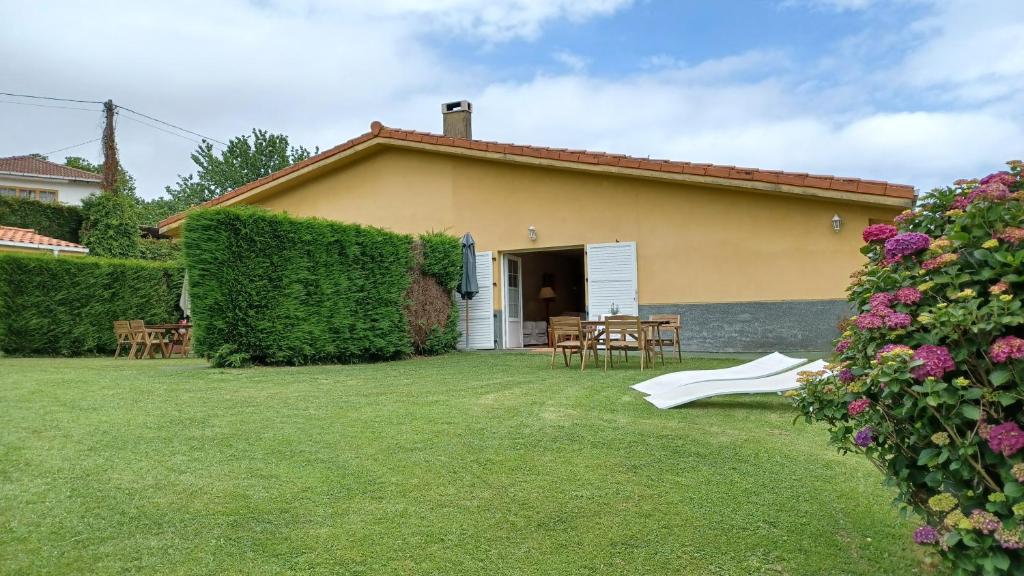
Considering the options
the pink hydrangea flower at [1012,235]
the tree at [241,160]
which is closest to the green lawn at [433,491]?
the pink hydrangea flower at [1012,235]

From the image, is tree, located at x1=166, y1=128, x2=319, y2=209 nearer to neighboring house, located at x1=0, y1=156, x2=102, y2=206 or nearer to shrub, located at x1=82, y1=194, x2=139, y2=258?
neighboring house, located at x1=0, y1=156, x2=102, y2=206

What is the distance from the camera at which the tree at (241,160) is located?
37.7 metres

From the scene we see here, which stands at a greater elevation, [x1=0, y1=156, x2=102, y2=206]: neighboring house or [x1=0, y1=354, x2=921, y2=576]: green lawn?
[x1=0, y1=156, x2=102, y2=206]: neighboring house

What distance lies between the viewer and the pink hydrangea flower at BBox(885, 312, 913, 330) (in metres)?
1.75

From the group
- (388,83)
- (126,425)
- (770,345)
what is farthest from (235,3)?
(770,345)

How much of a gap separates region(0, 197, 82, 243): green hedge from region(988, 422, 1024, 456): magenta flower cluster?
72.8 feet

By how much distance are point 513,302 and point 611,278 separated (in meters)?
2.40

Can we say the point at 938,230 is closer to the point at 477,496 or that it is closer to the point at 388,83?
the point at 477,496

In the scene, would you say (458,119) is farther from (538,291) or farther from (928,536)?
(928,536)

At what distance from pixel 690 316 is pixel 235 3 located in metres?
10.1

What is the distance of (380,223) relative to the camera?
13328 millimetres

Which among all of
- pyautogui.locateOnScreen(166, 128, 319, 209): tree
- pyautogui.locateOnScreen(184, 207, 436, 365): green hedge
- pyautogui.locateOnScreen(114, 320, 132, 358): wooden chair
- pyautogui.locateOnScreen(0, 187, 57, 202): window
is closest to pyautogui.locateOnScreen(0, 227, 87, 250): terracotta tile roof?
pyautogui.locateOnScreen(114, 320, 132, 358): wooden chair

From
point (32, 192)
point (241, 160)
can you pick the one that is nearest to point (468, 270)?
point (32, 192)

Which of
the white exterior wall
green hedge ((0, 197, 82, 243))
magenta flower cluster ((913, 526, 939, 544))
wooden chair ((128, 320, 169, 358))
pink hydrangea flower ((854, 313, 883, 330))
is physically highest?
the white exterior wall
